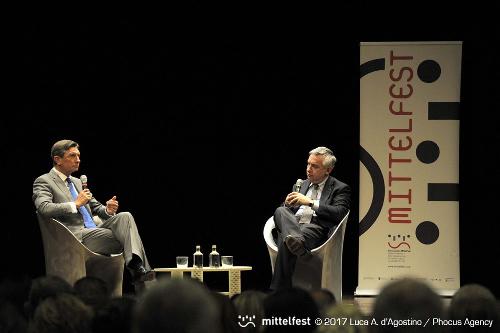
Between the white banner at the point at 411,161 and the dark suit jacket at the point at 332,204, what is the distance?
1067 millimetres

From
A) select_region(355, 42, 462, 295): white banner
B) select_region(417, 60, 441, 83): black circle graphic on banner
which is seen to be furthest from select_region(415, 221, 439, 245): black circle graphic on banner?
select_region(417, 60, 441, 83): black circle graphic on banner

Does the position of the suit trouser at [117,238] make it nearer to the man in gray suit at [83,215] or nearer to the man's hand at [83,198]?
the man in gray suit at [83,215]

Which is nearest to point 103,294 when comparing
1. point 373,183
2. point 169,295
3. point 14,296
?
point 14,296

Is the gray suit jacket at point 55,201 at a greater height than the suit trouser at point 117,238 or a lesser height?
greater

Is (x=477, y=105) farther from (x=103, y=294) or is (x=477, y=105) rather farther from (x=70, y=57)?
(x=103, y=294)

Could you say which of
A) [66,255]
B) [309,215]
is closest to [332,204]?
[309,215]

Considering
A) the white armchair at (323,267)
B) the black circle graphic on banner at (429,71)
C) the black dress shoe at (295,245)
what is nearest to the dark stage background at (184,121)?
the black circle graphic on banner at (429,71)

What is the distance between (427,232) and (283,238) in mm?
1721

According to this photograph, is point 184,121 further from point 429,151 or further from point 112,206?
point 429,151

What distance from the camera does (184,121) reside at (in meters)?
7.12

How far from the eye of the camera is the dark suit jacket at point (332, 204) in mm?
5289

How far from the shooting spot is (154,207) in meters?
7.13

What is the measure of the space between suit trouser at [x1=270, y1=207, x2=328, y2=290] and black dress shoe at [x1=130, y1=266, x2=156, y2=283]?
0.76 meters

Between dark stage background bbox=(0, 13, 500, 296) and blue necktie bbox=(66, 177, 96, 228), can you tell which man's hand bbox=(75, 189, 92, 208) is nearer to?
blue necktie bbox=(66, 177, 96, 228)
